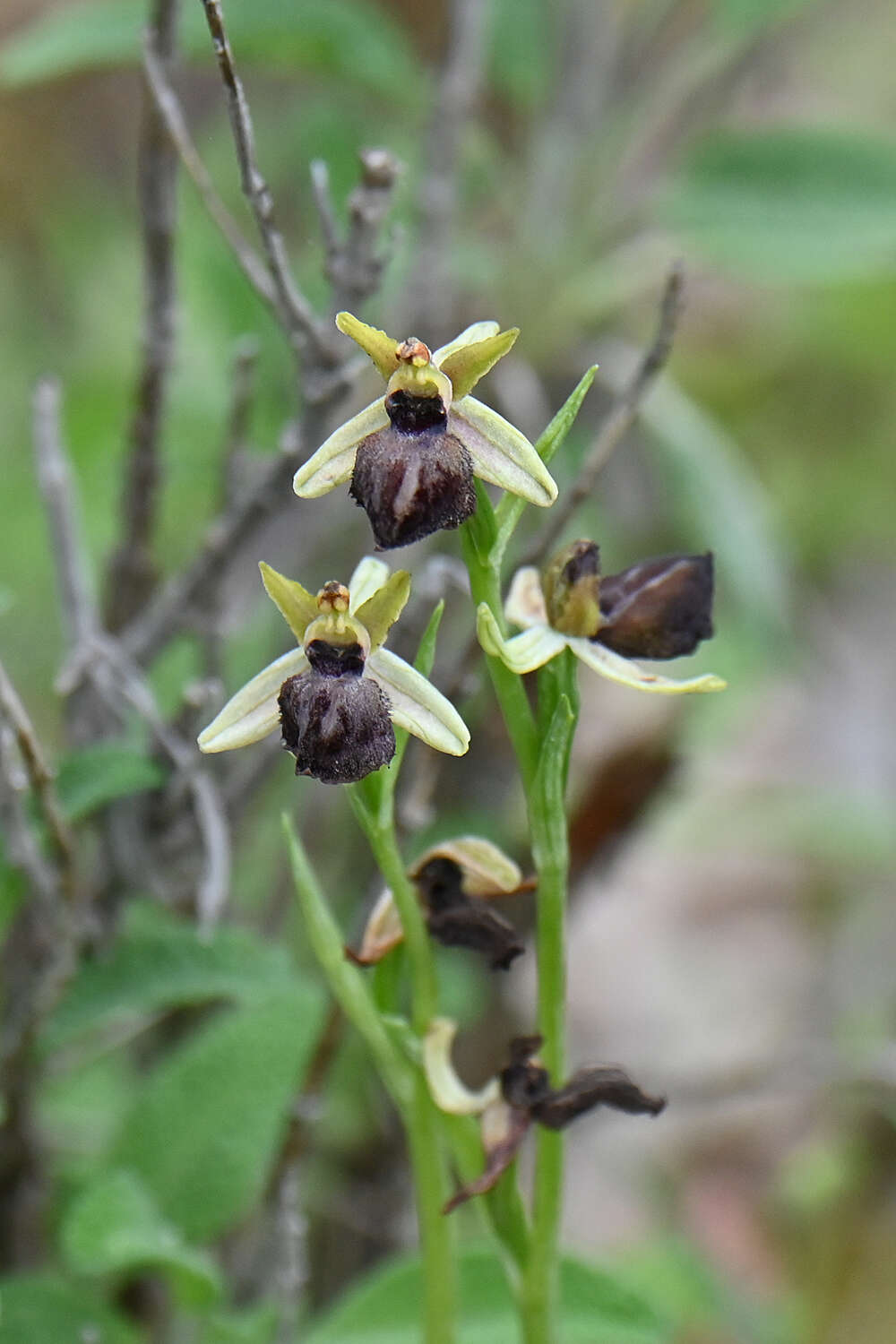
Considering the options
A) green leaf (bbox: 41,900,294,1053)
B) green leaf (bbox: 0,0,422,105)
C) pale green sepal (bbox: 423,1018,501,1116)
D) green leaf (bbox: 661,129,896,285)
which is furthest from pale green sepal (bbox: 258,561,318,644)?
green leaf (bbox: 661,129,896,285)

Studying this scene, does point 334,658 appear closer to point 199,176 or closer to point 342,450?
point 342,450

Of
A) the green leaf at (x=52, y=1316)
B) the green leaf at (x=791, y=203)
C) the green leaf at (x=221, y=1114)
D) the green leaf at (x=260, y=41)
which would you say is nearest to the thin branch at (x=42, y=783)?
the green leaf at (x=221, y=1114)

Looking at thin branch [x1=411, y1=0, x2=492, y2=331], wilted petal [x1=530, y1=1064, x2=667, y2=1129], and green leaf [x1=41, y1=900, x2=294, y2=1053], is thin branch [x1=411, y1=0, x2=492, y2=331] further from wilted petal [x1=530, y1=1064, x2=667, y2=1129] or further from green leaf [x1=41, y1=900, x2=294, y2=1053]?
wilted petal [x1=530, y1=1064, x2=667, y2=1129]

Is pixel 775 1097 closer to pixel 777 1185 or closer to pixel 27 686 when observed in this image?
pixel 777 1185

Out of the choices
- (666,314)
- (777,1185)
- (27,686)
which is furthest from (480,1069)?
(666,314)

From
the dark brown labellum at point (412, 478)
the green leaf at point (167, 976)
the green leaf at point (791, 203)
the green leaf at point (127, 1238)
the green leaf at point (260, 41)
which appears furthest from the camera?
A: the green leaf at point (791, 203)

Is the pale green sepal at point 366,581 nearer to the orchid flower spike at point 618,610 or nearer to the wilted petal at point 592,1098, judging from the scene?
the orchid flower spike at point 618,610
